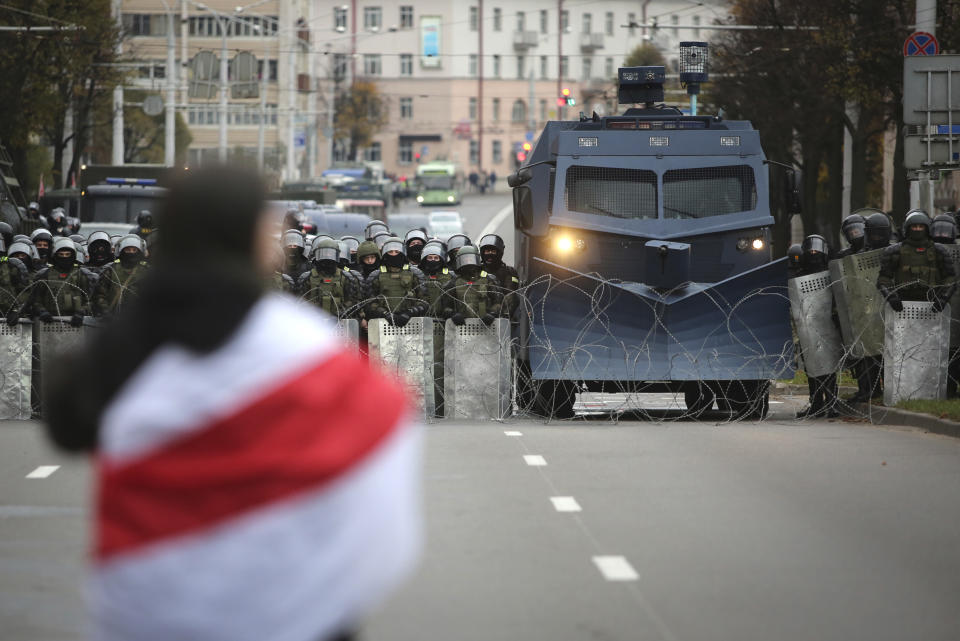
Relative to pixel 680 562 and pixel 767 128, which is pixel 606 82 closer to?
pixel 767 128

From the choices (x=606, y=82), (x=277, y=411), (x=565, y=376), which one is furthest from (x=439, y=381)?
(x=606, y=82)

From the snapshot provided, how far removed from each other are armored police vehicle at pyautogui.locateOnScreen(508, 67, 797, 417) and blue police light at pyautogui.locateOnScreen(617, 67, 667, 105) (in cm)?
179

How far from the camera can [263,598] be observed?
11.1ft

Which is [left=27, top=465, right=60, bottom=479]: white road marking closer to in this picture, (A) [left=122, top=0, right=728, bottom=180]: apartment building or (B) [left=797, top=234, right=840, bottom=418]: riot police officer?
(B) [left=797, top=234, right=840, bottom=418]: riot police officer

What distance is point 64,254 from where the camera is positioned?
19047mm

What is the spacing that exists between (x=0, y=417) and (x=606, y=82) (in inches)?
4620

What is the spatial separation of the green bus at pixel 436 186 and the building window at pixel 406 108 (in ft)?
80.6

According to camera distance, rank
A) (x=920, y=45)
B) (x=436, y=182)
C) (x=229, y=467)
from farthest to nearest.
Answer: (x=436, y=182)
(x=920, y=45)
(x=229, y=467)

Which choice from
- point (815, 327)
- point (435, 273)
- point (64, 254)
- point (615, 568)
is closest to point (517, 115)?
point (435, 273)

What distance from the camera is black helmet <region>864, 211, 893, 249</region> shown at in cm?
1792

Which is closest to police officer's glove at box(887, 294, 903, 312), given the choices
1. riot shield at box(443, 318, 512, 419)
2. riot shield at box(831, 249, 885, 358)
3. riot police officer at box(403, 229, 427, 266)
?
riot shield at box(831, 249, 885, 358)

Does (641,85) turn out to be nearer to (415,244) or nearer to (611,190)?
(611,190)

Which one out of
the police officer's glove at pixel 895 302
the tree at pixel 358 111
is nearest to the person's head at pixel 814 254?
the police officer's glove at pixel 895 302

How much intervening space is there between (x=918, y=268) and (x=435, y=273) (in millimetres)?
5307
